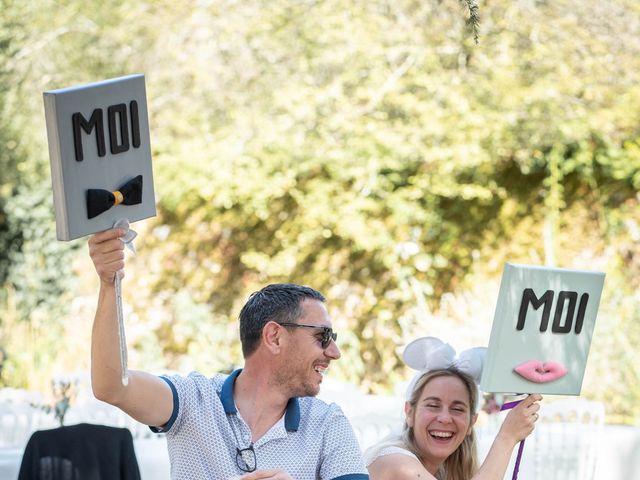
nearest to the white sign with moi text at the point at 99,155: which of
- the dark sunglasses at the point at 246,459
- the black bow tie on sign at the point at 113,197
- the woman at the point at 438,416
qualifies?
the black bow tie on sign at the point at 113,197

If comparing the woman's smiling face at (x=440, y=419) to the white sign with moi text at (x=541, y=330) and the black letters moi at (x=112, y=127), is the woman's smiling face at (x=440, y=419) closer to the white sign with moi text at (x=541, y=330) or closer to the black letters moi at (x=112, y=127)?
the white sign with moi text at (x=541, y=330)

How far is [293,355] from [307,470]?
268mm

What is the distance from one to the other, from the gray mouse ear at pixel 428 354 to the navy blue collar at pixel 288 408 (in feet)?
2.54

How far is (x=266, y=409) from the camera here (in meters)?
2.49

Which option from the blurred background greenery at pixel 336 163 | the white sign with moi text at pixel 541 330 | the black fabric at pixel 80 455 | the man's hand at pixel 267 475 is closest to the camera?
the man's hand at pixel 267 475

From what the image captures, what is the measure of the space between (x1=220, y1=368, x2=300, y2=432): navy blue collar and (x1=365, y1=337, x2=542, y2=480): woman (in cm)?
53

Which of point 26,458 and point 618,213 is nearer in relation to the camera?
point 26,458

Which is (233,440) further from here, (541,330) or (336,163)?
(336,163)

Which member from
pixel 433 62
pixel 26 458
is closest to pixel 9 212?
pixel 433 62

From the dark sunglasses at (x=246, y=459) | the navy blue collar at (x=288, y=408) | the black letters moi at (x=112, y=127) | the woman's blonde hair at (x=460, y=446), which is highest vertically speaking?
the black letters moi at (x=112, y=127)

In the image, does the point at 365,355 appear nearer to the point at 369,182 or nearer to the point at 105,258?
the point at 369,182

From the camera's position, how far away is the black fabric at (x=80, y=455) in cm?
320

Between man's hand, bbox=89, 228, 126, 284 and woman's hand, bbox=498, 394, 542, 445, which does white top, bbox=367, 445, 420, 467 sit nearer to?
woman's hand, bbox=498, 394, 542, 445

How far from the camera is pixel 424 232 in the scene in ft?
27.8
